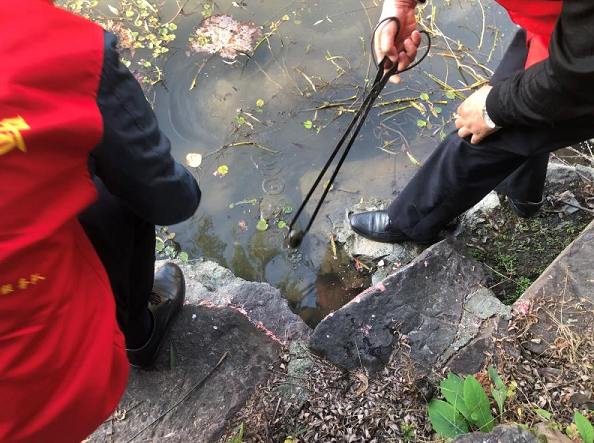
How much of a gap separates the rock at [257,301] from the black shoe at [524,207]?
1370 mm

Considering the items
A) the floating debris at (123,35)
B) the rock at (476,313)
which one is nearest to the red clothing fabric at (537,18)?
Answer: the rock at (476,313)

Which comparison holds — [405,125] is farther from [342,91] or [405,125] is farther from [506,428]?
[506,428]

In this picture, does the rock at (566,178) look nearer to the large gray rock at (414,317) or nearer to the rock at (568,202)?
the rock at (568,202)

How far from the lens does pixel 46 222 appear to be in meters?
0.97

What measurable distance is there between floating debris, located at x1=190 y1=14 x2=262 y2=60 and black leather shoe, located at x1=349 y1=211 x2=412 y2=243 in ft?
5.31

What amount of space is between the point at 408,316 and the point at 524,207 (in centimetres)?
99

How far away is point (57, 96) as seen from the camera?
3.01 ft

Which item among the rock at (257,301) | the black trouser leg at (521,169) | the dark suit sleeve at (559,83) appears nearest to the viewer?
the dark suit sleeve at (559,83)

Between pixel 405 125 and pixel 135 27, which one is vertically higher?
pixel 135 27

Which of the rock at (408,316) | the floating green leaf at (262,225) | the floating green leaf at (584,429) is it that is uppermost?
the floating green leaf at (584,429)

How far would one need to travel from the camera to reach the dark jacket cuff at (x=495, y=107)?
5.39 feet

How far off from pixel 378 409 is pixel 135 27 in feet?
10.6

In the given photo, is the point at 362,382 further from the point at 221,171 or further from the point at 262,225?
the point at 221,171

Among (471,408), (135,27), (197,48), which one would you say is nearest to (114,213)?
A: (471,408)
